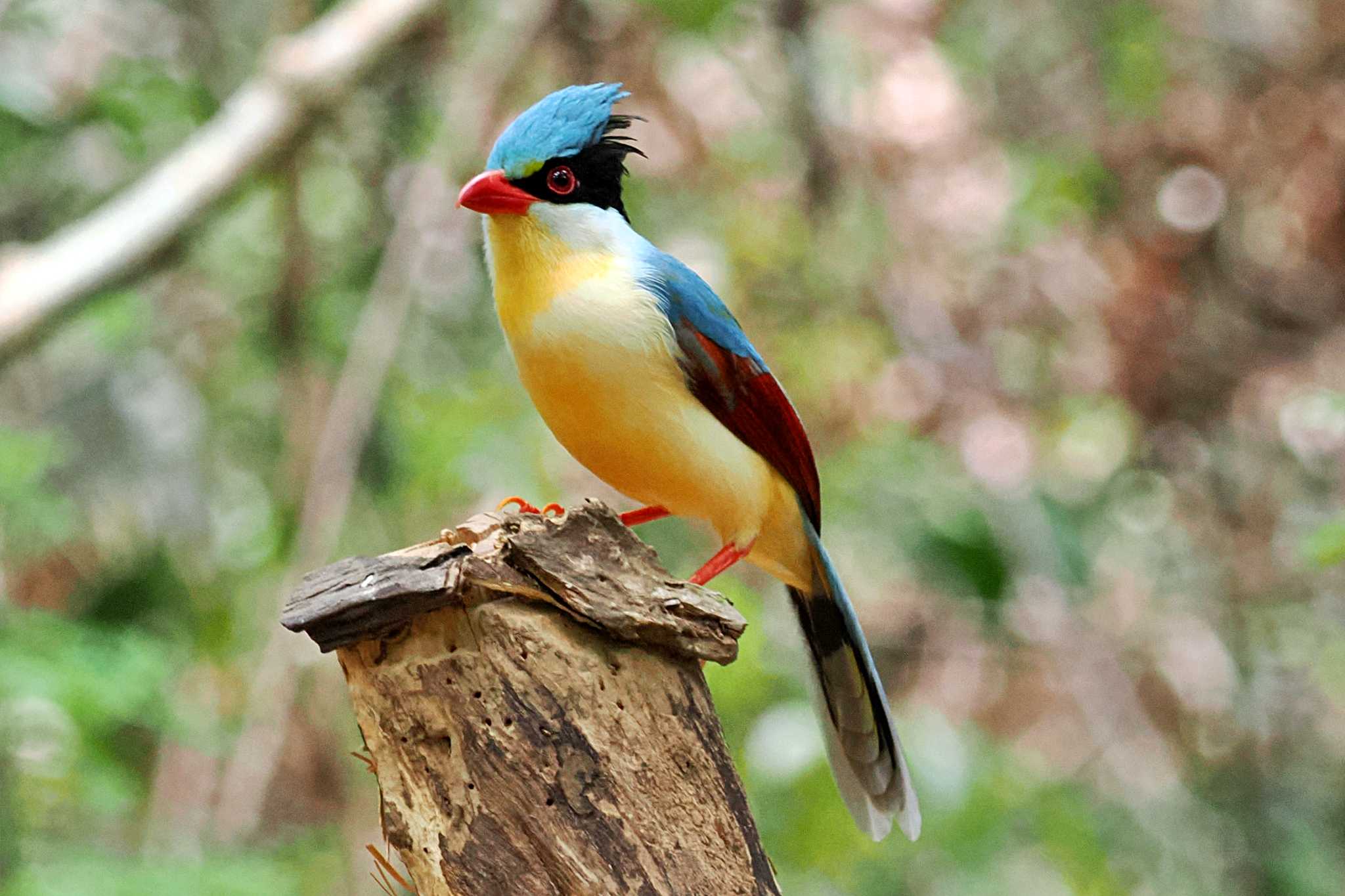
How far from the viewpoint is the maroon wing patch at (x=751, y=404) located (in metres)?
2.78

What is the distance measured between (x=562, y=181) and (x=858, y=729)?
4.30ft

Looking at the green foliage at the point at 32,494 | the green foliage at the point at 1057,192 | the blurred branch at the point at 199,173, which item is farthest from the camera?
the green foliage at the point at 1057,192

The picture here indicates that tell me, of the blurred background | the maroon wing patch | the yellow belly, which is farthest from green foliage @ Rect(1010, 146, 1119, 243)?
the yellow belly

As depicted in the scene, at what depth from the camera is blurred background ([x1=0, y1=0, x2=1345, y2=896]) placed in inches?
194

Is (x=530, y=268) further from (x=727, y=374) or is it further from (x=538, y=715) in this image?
(x=538, y=715)

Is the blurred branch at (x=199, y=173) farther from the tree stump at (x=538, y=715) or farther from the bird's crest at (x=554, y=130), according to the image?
the tree stump at (x=538, y=715)

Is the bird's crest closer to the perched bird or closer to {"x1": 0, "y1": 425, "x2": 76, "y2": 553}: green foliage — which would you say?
the perched bird

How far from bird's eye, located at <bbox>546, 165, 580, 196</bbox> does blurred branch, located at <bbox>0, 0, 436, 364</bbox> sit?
7.92ft

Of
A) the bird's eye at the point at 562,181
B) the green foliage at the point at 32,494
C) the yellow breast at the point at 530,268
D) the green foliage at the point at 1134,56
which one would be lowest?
the yellow breast at the point at 530,268

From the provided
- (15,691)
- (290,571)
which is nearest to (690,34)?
(290,571)

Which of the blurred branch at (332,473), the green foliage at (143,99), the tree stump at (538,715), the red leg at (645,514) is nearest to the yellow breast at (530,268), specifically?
the red leg at (645,514)

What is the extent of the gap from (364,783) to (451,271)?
6.96 feet

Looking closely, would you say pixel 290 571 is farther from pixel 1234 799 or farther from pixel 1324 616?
pixel 1324 616

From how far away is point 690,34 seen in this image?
5.32 meters
